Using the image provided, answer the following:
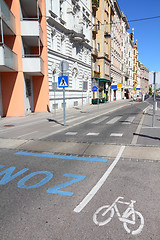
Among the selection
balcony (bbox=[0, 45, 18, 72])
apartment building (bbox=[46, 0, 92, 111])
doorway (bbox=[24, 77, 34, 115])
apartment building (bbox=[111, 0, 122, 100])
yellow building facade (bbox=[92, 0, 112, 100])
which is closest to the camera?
balcony (bbox=[0, 45, 18, 72])

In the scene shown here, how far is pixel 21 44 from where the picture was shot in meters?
16.7

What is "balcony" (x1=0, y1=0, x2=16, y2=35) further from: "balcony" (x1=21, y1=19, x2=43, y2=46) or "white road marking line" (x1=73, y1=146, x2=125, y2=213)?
"white road marking line" (x1=73, y1=146, x2=125, y2=213)

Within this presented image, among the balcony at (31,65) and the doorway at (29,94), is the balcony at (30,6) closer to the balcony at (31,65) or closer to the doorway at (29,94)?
the balcony at (31,65)

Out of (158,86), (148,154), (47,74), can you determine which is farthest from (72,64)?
(148,154)

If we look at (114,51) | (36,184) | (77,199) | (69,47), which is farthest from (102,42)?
(77,199)

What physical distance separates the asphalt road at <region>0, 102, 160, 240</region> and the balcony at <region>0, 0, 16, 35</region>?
37.0 feet

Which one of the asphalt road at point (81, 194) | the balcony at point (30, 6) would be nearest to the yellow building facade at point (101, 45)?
the balcony at point (30, 6)

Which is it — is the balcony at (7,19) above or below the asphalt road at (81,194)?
above

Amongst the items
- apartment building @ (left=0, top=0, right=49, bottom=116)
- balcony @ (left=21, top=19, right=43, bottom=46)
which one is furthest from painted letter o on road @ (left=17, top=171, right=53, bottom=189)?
balcony @ (left=21, top=19, right=43, bottom=46)

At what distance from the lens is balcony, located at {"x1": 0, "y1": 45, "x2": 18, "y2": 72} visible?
12.8m

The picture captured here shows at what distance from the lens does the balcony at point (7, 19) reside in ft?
42.5

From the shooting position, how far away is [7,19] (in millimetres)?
14242

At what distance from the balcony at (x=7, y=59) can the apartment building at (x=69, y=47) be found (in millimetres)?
3891

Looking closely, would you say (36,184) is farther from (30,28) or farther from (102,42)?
(102,42)
